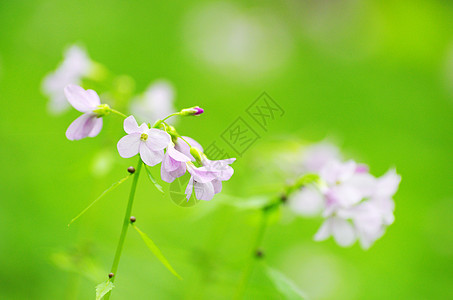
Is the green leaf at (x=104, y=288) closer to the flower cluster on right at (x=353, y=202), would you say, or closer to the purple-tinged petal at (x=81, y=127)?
the purple-tinged petal at (x=81, y=127)

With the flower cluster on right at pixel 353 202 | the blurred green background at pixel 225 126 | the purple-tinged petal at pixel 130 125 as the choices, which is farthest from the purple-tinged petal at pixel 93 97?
the flower cluster on right at pixel 353 202

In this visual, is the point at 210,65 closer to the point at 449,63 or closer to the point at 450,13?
the point at 449,63

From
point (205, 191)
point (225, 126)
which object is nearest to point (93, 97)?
point (205, 191)

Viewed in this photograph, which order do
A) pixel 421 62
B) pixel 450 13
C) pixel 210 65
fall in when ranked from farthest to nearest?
pixel 450 13
pixel 421 62
pixel 210 65

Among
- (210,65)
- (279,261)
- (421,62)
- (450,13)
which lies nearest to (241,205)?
(279,261)

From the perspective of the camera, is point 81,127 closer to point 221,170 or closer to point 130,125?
point 130,125

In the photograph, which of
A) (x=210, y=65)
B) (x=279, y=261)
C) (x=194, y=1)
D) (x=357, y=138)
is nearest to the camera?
(x=279, y=261)
